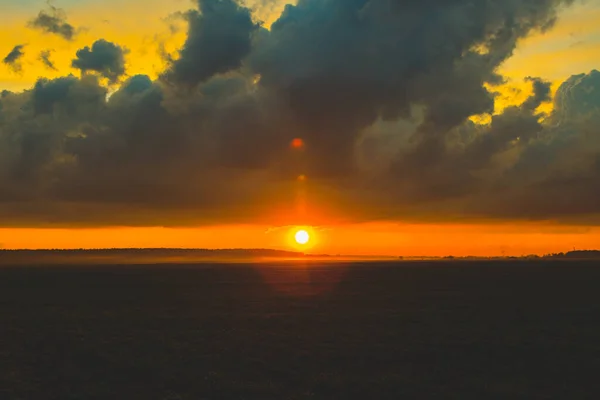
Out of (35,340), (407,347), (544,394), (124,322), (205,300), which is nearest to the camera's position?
(544,394)

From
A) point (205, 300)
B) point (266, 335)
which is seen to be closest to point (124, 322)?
point (266, 335)

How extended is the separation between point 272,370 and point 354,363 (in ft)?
14.1

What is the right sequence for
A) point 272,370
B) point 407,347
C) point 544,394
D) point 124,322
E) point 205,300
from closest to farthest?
point 544,394 < point 272,370 < point 407,347 < point 124,322 < point 205,300

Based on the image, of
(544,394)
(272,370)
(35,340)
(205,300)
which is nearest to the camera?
(544,394)

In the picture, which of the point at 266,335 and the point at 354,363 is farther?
the point at 266,335

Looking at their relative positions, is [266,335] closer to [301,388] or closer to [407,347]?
[407,347]

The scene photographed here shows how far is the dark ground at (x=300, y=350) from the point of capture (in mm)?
27781

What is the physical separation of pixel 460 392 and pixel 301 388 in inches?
261

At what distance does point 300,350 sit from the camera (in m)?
36.5

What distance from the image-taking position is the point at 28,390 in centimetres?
2745

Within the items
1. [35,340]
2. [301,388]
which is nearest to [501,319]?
[301,388]

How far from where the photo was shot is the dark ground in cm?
2778

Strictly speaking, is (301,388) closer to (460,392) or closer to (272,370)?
(272,370)

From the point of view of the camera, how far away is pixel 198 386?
28109mm
